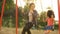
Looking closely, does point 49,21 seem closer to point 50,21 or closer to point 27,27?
point 50,21

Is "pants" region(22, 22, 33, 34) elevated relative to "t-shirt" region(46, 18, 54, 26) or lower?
lower

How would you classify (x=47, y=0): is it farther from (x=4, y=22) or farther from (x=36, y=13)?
(x=4, y=22)

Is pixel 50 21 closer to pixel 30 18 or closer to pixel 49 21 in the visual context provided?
pixel 49 21

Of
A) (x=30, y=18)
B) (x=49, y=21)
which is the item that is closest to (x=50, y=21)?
(x=49, y=21)

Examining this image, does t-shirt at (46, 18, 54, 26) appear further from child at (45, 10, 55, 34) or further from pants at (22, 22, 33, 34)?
pants at (22, 22, 33, 34)

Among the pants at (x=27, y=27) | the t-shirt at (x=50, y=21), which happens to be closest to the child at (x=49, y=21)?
the t-shirt at (x=50, y=21)

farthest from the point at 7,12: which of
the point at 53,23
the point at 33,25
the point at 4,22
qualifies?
the point at 53,23

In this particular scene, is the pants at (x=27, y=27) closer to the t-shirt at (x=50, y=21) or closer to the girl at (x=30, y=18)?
the girl at (x=30, y=18)

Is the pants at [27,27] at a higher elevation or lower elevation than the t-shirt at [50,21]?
lower

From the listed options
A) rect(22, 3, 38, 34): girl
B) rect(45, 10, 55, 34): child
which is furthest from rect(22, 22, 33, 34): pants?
rect(45, 10, 55, 34): child

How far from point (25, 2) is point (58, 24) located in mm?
247

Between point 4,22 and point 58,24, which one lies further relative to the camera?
point 4,22

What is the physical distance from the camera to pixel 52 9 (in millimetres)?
935

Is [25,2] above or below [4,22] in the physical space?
above
